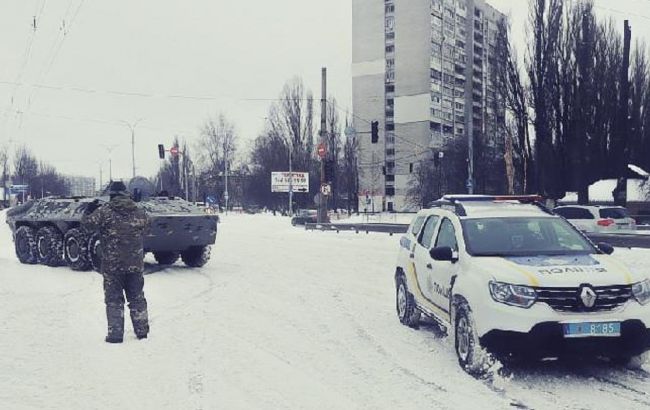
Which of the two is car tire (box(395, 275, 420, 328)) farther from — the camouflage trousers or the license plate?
the camouflage trousers

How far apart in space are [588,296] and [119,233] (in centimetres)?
486

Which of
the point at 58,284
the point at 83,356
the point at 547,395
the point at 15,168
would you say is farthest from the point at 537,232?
the point at 15,168

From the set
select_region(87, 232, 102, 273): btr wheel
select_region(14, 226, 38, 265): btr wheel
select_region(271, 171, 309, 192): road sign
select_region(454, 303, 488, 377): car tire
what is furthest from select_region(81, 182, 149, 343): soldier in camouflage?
select_region(271, 171, 309, 192): road sign

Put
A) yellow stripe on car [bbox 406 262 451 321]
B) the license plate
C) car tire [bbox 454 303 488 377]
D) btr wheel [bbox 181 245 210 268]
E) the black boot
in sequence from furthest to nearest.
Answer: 1. btr wheel [bbox 181 245 210 268]
2. the black boot
3. yellow stripe on car [bbox 406 262 451 321]
4. car tire [bbox 454 303 488 377]
5. the license plate

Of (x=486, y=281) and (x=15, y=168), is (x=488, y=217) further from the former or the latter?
(x=15, y=168)

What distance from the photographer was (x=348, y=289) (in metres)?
11.4

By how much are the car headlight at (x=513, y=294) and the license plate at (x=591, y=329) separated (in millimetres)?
338

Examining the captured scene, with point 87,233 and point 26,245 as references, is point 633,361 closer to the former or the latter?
point 87,233

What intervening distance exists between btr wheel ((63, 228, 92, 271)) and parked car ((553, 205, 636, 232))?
16.4m

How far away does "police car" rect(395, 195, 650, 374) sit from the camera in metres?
5.24

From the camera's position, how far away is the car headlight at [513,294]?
529 centimetres

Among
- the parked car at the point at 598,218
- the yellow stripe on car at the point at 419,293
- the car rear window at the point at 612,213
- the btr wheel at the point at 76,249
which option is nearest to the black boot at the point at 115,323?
the yellow stripe on car at the point at 419,293

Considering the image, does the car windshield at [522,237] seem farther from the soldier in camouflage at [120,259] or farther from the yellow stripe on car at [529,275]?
the soldier in camouflage at [120,259]

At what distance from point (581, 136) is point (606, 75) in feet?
14.1
